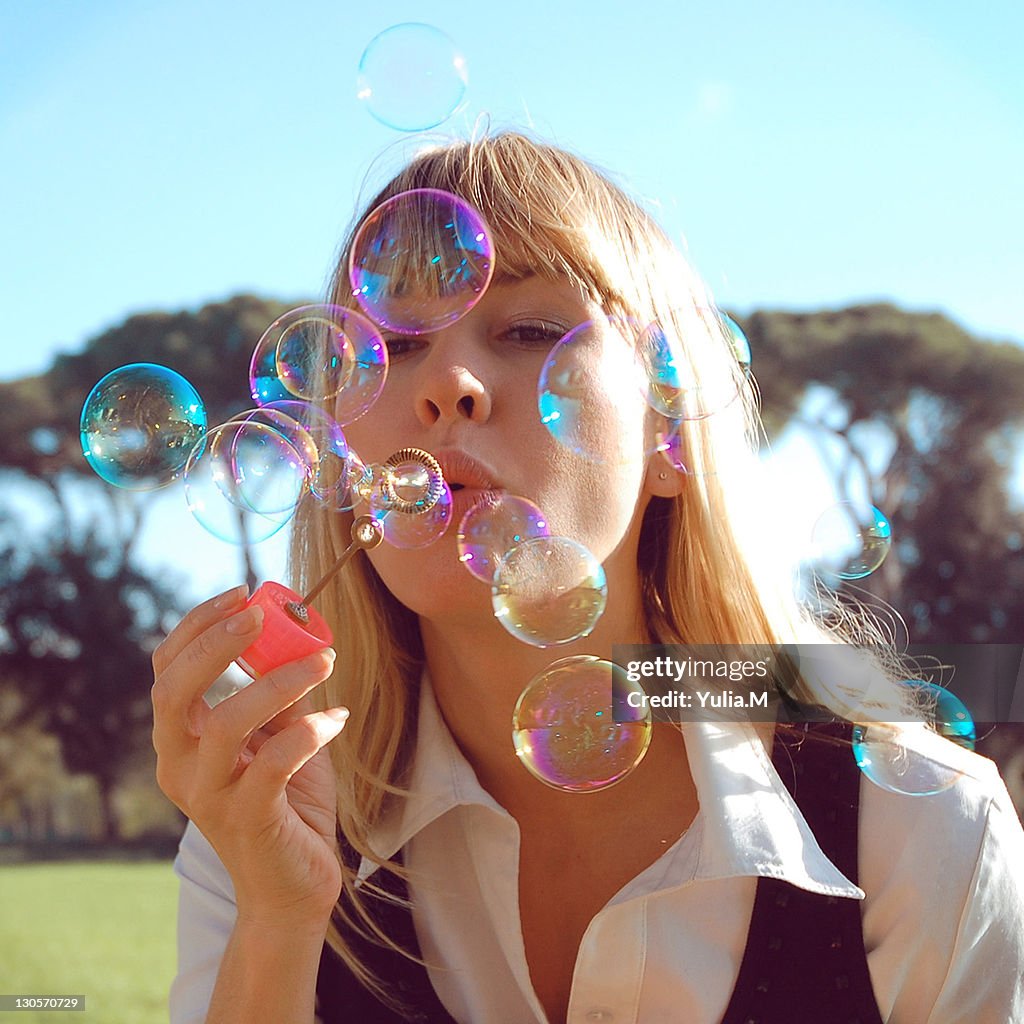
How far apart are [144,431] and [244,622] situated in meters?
0.79

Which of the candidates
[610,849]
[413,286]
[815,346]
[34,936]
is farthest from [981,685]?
[815,346]

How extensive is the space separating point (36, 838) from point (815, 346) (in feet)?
34.5

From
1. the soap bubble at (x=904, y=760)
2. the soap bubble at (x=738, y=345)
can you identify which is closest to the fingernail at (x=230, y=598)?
the soap bubble at (x=904, y=760)

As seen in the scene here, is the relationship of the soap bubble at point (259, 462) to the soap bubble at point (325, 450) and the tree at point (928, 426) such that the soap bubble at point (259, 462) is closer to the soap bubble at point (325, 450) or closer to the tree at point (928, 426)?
the soap bubble at point (325, 450)

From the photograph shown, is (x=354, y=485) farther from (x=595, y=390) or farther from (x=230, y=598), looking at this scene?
(x=230, y=598)

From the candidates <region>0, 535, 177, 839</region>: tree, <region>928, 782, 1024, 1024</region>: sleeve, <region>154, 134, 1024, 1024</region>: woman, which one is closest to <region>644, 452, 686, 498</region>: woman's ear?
→ <region>154, 134, 1024, 1024</region>: woman

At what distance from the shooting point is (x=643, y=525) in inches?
73.1

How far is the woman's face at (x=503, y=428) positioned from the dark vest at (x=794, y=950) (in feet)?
1.37

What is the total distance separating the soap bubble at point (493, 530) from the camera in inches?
62.1

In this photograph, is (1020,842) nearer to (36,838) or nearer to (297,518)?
(297,518)

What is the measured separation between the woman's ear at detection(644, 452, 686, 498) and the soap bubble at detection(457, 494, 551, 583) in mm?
226

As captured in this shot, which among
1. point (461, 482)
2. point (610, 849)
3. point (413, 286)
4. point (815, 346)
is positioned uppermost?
point (815, 346)

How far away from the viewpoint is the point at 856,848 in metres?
1.49

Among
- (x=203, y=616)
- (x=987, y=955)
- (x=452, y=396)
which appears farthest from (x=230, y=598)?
(x=987, y=955)
